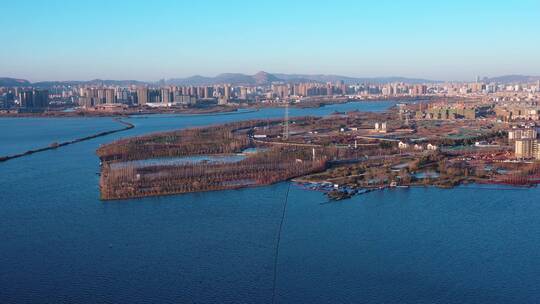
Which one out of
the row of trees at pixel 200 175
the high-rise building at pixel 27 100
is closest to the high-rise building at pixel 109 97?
the high-rise building at pixel 27 100

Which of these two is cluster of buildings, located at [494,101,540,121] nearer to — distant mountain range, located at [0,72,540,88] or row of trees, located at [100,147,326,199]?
row of trees, located at [100,147,326,199]

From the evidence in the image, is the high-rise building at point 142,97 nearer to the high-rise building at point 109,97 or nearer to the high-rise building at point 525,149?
the high-rise building at point 109,97

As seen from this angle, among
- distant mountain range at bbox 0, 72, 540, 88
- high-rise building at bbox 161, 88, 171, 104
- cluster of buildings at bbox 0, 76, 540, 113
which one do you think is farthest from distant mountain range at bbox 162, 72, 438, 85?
high-rise building at bbox 161, 88, 171, 104

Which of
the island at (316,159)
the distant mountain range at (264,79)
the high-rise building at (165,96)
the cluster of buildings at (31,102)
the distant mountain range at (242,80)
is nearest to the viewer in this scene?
the island at (316,159)

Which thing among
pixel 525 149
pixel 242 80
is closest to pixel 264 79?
pixel 242 80

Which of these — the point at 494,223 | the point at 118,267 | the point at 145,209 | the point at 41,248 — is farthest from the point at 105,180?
the point at 494,223

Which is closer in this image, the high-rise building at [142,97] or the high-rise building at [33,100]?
the high-rise building at [33,100]

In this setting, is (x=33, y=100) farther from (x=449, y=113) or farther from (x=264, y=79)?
(x=264, y=79)

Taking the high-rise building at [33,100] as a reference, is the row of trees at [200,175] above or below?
below
